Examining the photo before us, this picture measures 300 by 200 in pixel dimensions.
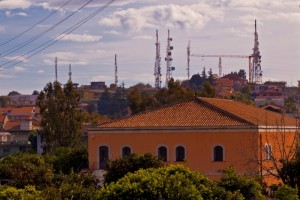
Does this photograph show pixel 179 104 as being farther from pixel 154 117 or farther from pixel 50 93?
pixel 50 93

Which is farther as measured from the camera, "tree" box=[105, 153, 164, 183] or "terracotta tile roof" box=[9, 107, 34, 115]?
"terracotta tile roof" box=[9, 107, 34, 115]

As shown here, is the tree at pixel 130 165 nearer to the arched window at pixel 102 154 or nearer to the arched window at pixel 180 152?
the arched window at pixel 180 152

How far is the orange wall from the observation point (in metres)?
43.7

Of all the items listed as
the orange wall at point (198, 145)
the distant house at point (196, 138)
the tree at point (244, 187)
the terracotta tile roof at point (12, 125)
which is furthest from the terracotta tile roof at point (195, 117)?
the terracotta tile roof at point (12, 125)

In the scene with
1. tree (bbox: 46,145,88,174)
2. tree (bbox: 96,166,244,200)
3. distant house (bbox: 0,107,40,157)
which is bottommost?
distant house (bbox: 0,107,40,157)

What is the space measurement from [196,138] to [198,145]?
421 mm

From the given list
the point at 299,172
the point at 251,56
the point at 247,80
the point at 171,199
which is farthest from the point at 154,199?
the point at 247,80

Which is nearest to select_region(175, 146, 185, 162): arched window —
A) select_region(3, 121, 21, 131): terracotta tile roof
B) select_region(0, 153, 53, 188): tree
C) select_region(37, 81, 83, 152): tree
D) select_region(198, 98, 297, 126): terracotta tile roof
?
select_region(198, 98, 297, 126): terracotta tile roof

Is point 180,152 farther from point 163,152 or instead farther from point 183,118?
point 183,118

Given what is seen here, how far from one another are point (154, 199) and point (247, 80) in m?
165

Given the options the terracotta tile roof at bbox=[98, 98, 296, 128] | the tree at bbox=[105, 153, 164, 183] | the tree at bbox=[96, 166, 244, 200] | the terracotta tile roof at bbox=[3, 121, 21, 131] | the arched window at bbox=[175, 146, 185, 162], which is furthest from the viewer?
the terracotta tile roof at bbox=[3, 121, 21, 131]

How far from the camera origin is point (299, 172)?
1040 inches

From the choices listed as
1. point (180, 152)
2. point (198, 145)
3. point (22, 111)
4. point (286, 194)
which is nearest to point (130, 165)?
point (286, 194)

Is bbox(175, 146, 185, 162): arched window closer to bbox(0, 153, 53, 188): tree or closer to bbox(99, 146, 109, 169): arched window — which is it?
bbox(99, 146, 109, 169): arched window
